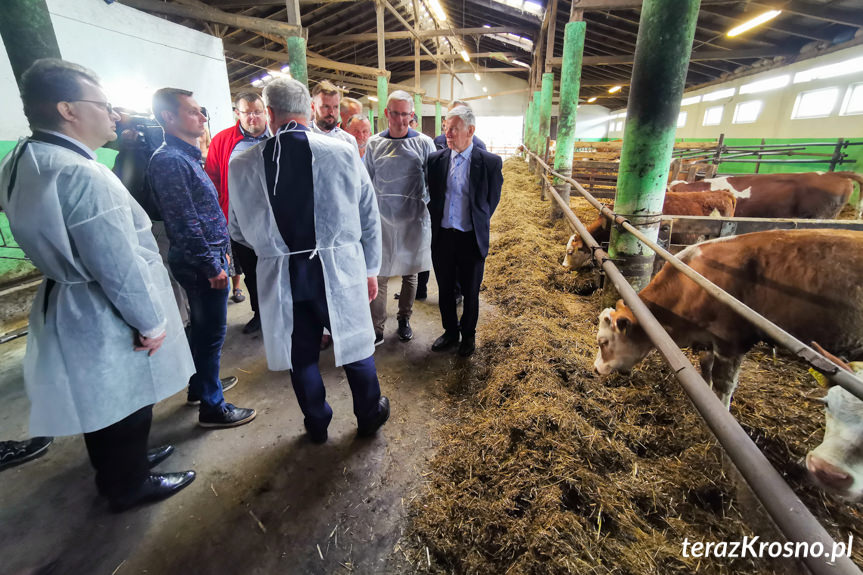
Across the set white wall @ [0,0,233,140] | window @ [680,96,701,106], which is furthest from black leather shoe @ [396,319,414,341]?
window @ [680,96,701,106]

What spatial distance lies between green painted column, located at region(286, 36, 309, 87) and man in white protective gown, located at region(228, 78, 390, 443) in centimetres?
460

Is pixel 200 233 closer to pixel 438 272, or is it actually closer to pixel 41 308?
pixel 41 308

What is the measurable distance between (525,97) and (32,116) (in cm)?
3070

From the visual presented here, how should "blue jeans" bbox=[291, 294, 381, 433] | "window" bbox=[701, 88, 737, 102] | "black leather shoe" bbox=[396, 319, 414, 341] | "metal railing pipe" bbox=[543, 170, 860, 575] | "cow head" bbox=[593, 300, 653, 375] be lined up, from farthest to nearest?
1. "window" bbox=[701, 88, 737, 102]
2. "black leather shoe" bbox=[396, 319, 414, 341]
3. "cow head" bbox=[593, 300, 653, 375]
4. "blue jeans" bbox=[291, 294, 381, 433]
5. "metal railing pipe" bbox=[543, 170, 860, 575]

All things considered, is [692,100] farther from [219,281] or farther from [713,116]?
[219,281]

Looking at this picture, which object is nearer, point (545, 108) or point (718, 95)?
point (545, 108)

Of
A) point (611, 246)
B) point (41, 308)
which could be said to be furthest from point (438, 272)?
point (41, 308)

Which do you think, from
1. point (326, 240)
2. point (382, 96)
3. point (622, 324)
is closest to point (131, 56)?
point (326, 240)

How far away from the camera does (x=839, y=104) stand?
10133 mm

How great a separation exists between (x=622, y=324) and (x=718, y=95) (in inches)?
742

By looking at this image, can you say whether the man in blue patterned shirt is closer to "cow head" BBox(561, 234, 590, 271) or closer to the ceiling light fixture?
"cow head" BBox(561, 234, 590, 271)

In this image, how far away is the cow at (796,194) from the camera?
233 inches

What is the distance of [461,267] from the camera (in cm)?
322

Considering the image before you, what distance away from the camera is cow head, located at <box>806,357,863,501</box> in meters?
1.49
